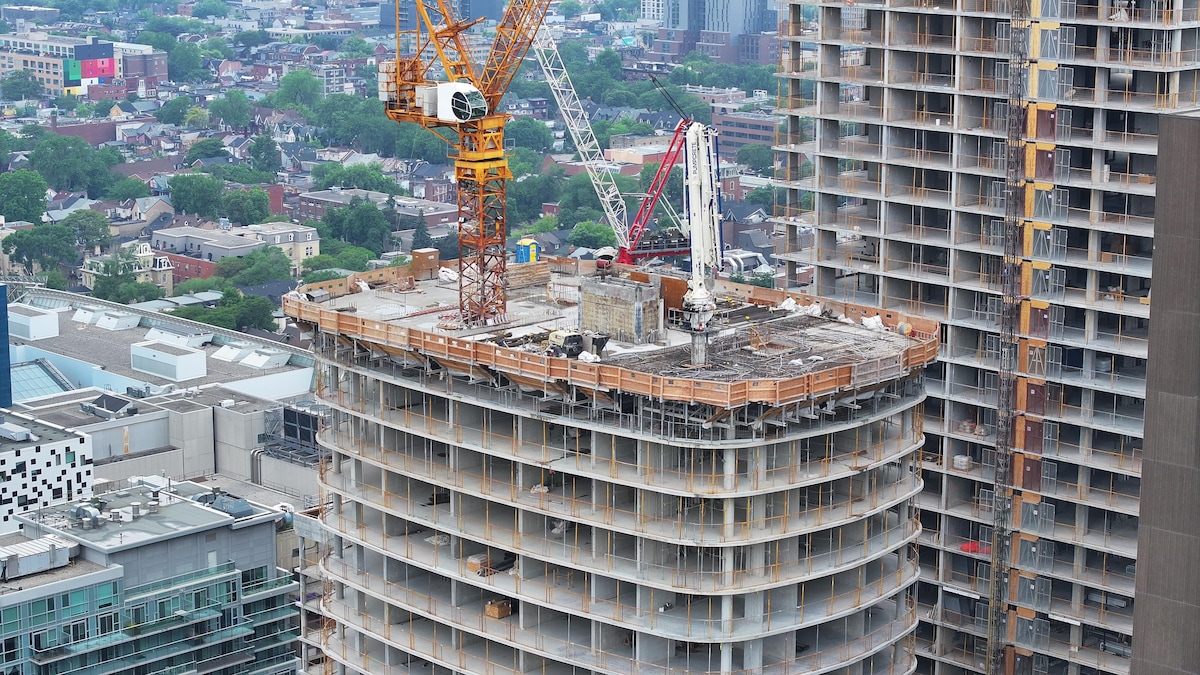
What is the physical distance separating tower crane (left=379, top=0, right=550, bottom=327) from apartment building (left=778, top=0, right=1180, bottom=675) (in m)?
19.4

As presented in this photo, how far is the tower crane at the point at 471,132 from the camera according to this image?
342ft

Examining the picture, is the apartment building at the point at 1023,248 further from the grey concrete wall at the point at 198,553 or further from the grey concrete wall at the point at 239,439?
the grey concrete wall at the point at 239,439

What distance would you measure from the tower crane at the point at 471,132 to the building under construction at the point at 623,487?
2524 millimetres

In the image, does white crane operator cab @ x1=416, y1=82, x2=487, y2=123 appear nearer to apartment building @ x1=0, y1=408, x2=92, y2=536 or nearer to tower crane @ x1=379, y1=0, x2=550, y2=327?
tower crane @ x1=379, y1=0, x2=550, y2=327

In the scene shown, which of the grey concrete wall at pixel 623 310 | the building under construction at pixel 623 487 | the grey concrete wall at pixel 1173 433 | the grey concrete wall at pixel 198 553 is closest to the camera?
the grey concrete wall at pixel 1173 433

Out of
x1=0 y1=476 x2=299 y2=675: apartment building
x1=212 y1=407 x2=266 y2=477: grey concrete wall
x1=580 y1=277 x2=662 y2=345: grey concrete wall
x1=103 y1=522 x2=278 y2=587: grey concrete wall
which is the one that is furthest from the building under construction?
x1=212 y1=407 x2=266 y2=477: grey concrete wall

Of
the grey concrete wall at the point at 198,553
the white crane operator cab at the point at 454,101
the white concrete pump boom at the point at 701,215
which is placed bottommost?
the grey concrete wall at the point at 198,553

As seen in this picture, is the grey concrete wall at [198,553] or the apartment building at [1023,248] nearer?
the apartment building at [1023,248]

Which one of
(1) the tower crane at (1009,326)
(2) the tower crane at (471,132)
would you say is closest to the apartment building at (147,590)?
(2) the tower crane at (471,132)

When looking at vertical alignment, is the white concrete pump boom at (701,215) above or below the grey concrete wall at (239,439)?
above

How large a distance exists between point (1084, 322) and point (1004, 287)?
4.32 meters

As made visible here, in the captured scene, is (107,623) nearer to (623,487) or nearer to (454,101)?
(454,101)

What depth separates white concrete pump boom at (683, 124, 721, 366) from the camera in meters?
99.0

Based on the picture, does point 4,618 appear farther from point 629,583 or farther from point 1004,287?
point 1004,287
